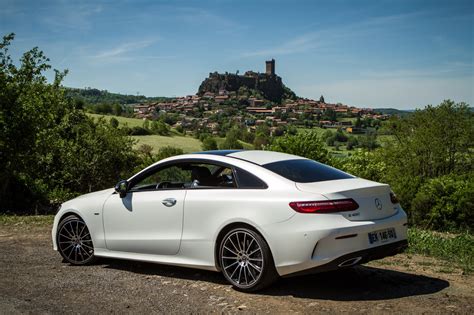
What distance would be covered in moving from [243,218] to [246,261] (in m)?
0.48

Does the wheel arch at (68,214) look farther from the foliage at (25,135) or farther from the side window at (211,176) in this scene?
the foliage at (25,135)

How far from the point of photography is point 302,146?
31.4 metres

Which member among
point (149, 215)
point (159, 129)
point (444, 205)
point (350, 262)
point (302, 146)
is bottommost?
point (444, 205)

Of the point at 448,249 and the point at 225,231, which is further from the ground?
the point at 225,231

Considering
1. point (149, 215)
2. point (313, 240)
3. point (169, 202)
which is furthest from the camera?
point (149, 215)

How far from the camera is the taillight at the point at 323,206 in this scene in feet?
18.6

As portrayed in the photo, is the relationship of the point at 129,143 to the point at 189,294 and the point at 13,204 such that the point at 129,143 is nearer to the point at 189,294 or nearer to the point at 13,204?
Result: the point at 13,204

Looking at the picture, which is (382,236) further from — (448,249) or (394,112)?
(394,112)

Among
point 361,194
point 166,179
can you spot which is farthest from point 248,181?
point 166,179

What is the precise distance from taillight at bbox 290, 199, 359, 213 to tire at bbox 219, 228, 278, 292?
553 millimetres

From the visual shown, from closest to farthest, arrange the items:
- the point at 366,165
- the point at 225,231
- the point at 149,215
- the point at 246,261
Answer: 1. the point at 246,261
2. the point at 225,231
3. the point at 149,215
4. the point at 366,165

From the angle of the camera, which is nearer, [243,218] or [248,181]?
[243,218]

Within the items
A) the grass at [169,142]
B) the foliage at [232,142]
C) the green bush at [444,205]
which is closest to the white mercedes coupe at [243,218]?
the green bush at [444,205]

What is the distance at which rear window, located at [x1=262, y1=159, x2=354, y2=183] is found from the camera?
623 cm
